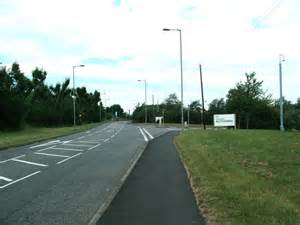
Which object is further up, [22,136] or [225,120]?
[225,120]

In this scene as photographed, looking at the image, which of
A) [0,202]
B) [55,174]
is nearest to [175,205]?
[0,202]

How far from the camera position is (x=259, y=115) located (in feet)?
322

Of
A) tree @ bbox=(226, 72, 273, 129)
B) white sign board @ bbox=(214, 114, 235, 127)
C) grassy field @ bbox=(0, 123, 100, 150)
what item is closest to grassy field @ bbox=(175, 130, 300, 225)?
grassy field @ bbox=(0, 123, 100, 150)

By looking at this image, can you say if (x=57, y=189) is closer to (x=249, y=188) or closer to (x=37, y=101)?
(x=249, y=188)

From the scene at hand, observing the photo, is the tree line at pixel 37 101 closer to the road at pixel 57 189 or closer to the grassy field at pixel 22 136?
the grassy field at pixel 22 136

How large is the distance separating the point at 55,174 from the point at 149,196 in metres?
5.95

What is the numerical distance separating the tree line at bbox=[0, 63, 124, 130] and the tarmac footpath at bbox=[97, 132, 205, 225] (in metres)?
47.9

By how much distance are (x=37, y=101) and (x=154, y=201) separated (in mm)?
85012

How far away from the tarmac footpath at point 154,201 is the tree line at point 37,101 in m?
47.9

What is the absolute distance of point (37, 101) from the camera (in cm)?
9212

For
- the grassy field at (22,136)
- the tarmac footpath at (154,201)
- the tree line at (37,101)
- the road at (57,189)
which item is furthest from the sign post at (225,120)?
the tarmac footpath at (154,201)

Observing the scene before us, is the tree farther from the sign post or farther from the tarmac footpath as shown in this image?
the tarmac footpath

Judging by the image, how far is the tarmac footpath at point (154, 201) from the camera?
26.7ft

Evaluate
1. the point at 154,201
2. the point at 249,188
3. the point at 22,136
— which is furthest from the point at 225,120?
the point at 154,201
